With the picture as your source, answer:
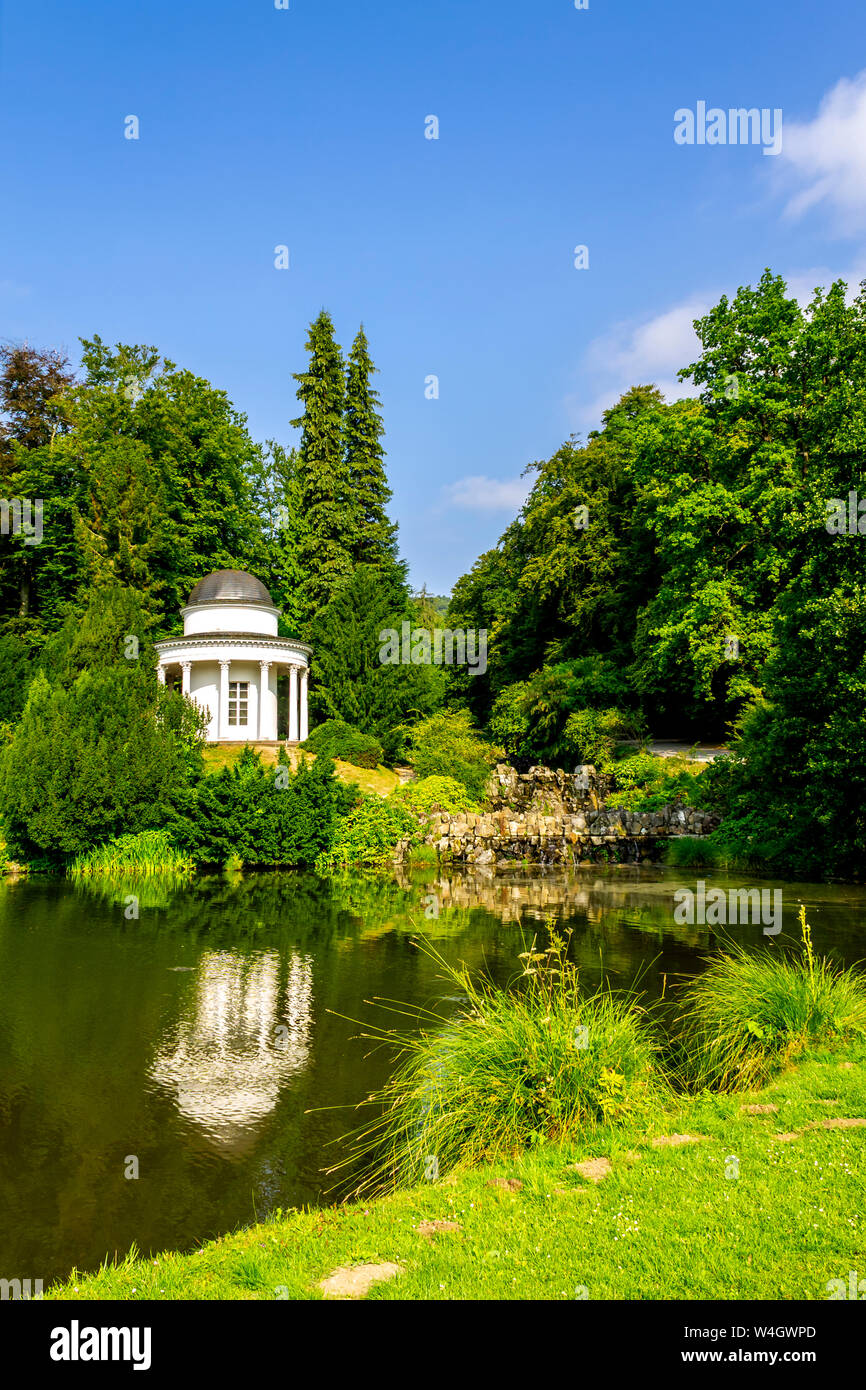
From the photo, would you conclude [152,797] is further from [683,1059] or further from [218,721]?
[683,1059]

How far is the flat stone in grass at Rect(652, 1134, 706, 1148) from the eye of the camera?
216 inches

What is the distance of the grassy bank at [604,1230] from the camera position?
3.88 metres

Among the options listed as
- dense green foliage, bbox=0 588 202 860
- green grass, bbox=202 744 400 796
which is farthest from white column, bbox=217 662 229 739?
dense green foliage, bbox=0 588 202 860

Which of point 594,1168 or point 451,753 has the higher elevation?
point 451,753

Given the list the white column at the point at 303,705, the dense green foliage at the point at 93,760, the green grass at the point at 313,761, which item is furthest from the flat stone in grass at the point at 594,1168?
the white column at the point at 303,705

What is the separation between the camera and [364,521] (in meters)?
45.7

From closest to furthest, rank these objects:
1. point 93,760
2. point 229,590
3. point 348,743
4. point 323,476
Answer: point 93,760
point 348,743
point 229,590
point 323,476

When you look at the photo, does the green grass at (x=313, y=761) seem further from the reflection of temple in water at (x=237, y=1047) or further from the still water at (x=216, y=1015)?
the reflection of temple in water at (x=237, y=1047)

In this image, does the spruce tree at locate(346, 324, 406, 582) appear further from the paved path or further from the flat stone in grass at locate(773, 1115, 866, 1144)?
the flat stone in grass at locate(773, 1115, 866, 1144)

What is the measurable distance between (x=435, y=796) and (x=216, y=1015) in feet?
56.6

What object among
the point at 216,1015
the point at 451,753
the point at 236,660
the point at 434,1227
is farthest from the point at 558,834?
the point at 434,1227

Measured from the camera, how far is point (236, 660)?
33.9m

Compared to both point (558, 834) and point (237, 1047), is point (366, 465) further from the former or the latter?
point (237, 1047)

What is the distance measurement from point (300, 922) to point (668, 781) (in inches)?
621
